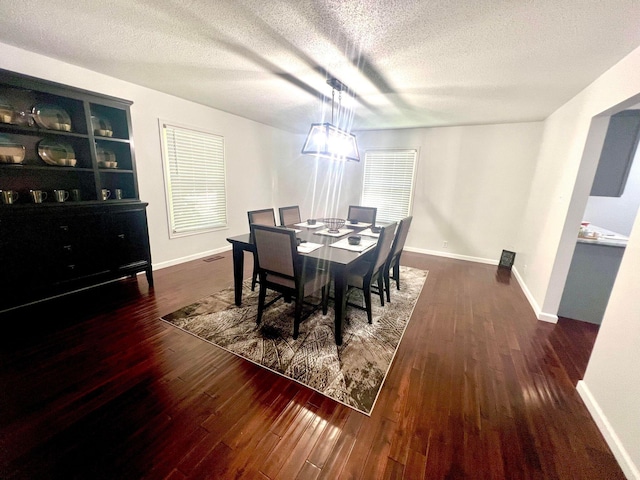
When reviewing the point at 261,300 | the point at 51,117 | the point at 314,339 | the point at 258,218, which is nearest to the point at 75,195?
the point at 51,117

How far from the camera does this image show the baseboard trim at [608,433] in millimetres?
1239

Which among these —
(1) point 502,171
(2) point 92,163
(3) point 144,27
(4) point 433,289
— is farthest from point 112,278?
(1) point 502,171

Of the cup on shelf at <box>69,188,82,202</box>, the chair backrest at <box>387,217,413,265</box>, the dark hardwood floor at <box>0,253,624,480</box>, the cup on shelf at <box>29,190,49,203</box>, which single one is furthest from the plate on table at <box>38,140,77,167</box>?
the chair backrest at <box>387,217,413,265</box>

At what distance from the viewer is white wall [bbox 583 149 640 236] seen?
380 cm

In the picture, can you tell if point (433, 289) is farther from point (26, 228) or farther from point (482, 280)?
point (26, 228)

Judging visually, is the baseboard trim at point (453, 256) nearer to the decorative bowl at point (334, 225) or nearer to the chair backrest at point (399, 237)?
the chair backrest at point (399, 237)

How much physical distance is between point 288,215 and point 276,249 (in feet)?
5.61

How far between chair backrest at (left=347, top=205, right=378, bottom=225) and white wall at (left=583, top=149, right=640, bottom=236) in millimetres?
3128

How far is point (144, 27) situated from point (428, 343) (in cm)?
343

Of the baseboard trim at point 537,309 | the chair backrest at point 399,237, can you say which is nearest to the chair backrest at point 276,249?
the chair backrest at point 399,237

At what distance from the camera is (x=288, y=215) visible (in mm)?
3783

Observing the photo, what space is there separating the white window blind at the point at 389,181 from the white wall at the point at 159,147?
205 centimetres

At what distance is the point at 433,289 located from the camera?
3.42 m

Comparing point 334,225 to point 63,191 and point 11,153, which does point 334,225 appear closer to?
point 63,191
